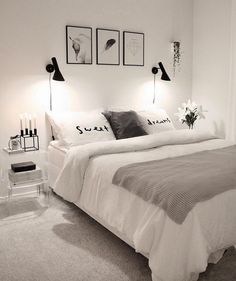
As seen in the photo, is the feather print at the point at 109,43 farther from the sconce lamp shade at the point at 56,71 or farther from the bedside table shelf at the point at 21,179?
the bedside table shelf at the point at 21,179

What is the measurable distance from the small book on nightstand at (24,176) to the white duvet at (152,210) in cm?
36

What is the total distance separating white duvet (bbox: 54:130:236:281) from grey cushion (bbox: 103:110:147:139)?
33 centimetres

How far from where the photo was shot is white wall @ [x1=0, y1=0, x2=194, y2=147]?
3.31m

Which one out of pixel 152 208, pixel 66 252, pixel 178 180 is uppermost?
pixel 178 180

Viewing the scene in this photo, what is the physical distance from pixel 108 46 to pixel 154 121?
101 centimetres

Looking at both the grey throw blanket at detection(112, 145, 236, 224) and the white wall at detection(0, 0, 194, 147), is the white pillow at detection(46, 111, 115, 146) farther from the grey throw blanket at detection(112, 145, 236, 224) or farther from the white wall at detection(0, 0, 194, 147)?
the grey throw blanket at detection(112, 145, 236, 224)

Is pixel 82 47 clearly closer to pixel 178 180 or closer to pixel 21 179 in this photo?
pixel 21 179

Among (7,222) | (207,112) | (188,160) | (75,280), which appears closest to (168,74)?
(207,112)

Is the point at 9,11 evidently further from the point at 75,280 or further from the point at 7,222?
the point at 75,280

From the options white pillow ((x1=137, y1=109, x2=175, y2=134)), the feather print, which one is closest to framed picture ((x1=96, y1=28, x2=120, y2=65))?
the feather print

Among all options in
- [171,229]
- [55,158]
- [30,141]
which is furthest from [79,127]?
[171,229]

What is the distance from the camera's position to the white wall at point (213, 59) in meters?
4.19

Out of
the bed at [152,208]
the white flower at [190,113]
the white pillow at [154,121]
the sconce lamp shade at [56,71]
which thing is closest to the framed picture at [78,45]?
the sconce lamp shade at [56,71]

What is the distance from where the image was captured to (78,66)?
3691 mm
